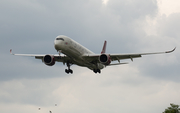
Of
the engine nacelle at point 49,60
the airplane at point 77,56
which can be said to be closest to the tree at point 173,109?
the airplane at point 77,56

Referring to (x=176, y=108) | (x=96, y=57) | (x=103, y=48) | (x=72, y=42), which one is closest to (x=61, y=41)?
(x=72, y=42)

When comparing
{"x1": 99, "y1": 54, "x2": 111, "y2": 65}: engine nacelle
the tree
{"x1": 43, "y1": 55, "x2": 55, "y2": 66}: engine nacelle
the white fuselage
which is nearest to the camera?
the white fuselage

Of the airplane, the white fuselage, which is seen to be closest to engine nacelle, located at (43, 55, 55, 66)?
the airplane

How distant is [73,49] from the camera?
61094mm

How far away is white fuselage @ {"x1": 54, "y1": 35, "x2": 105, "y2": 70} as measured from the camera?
5938 cm

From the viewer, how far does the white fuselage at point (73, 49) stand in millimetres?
59375

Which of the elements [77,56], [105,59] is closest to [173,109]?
[105,59]

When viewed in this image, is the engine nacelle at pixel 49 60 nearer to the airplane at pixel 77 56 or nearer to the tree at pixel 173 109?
the airplane at pixel 77 56

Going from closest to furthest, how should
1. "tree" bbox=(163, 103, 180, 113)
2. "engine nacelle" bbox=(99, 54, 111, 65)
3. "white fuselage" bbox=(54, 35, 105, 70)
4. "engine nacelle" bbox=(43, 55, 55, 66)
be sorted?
1. "white fuselage" bbox=(54, 35, 105, 70)
2. "engine nacelle" bbox=(99, 54, 111, 65)
3. "engine nacelle" bbox=(43, 55, 55, 66)
4. "tree" bbox=(163, 103, 180, 113)

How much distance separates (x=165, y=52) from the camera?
6081 centimetres

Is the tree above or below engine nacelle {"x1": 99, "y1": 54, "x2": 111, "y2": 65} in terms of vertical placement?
below

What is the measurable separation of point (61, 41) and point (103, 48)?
81.6 feet

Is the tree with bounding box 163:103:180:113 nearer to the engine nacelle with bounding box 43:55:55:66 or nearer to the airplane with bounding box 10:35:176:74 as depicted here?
the airplane with bounding box 10:35:176:74

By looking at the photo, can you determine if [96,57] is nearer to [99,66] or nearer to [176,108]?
[99,66]
